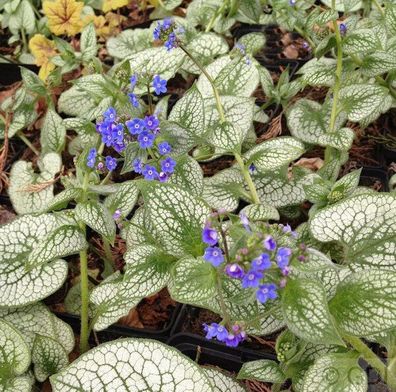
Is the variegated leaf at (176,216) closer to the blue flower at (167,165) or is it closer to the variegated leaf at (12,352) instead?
the blue flower at (167,165)

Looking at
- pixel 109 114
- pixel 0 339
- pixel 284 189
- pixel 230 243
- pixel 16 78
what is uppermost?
pixel 109 114

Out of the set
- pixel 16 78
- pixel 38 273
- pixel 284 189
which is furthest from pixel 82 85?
pixel 16 78

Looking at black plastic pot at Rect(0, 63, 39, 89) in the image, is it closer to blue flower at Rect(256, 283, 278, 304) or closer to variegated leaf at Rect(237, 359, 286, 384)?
variegated leaf at Rect(237, 359, 286, 384)

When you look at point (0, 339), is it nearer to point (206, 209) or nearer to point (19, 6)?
point (206, 209)

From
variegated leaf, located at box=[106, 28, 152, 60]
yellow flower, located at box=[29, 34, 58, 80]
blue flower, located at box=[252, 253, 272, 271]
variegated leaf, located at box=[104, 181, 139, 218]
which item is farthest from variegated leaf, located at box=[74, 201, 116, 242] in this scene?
yellow flower, located at box=[29, 34, 58, 80]

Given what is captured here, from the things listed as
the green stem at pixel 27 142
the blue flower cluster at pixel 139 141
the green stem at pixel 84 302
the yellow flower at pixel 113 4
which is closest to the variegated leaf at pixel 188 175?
the blue flower cluster at pixel 139 141

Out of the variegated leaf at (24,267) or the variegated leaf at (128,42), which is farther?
the variegated leaf at (128,42)
